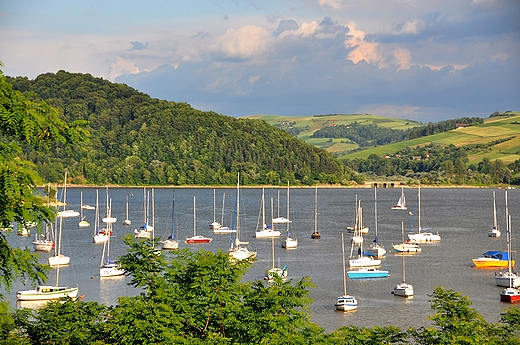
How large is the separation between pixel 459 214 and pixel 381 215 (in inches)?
517

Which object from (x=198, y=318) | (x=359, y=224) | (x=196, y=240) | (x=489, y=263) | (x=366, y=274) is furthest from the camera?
(x=359, y=224)

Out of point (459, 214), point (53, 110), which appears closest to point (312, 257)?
point (53, 110)

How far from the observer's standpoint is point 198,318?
19.4m

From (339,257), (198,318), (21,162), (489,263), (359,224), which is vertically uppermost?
(21,162)

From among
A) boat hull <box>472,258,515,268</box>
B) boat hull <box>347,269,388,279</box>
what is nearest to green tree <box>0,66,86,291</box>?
boat hull <box>347,269,388,279</box>

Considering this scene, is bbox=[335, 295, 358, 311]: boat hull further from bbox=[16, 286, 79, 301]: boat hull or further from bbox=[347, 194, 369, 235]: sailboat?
bbox=[347, 194, 369, 235]: sailboat

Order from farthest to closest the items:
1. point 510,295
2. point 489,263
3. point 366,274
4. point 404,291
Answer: point 489,263 → point 366,274 → point 404,291 → point 510,295

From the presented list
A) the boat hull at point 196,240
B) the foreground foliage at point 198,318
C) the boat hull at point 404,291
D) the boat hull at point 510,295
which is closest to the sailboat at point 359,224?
the boat hull at point 196,240

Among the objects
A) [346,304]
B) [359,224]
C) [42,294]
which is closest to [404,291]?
[346,304]

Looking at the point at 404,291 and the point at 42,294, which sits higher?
the point at 42,294

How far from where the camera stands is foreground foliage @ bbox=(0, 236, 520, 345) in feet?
58.9

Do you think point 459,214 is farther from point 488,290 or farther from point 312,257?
point 488,290

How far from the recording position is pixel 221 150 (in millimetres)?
197125

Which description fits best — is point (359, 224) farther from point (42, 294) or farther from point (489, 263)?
point (42, 294)
